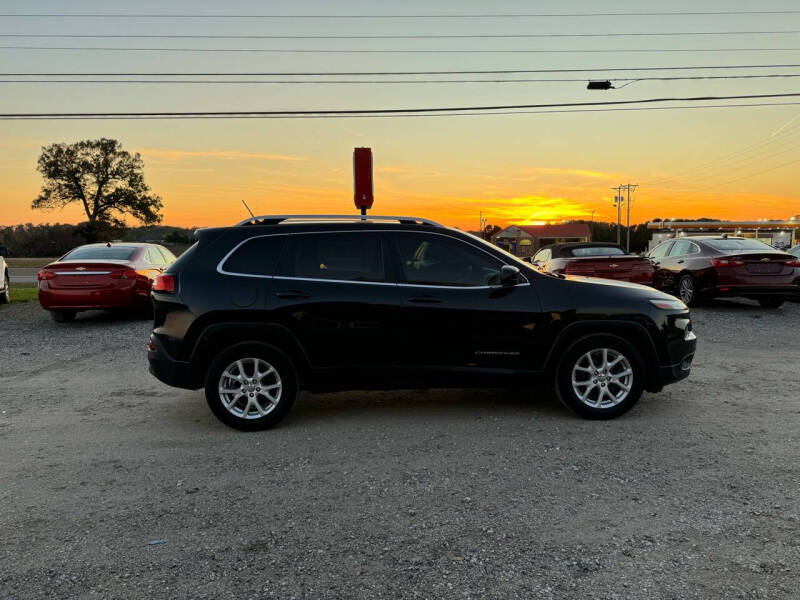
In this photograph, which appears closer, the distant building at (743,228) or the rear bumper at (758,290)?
the rear bumper at (758,290)

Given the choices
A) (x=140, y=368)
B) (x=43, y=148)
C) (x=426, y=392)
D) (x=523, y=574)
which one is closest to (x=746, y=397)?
(x=426, y=392)

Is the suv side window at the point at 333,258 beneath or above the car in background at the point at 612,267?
above

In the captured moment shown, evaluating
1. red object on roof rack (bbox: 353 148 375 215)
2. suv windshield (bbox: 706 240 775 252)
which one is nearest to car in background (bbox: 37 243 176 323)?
red object on roof rack (bbox: 353 148 375 215)

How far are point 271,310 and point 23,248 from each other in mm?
73821

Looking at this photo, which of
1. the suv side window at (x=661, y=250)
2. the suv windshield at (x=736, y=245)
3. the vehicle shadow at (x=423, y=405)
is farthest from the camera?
the suv side window at (x=661, y=250)

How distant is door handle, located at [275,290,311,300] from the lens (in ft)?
16.4

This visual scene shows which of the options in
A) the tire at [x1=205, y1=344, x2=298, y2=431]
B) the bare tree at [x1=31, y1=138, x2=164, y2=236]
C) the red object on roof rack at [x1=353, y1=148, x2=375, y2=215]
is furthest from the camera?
the bare tree at [x1=31, y1=138, x2=164, y2=236]

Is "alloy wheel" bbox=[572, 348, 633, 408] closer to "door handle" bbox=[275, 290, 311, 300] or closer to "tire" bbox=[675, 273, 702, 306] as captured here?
"door handle" bbox=[275, 290, 311, 300]

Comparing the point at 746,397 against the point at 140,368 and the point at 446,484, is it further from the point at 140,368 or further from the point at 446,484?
the point at 140,368

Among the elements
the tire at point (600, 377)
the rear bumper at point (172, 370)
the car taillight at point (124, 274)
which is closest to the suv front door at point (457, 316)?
the tire at point (600, 377)

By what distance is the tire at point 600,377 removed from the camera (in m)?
5.12

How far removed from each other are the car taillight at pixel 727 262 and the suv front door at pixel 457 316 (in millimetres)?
9014

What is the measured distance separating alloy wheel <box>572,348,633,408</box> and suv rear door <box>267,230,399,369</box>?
5.38ft

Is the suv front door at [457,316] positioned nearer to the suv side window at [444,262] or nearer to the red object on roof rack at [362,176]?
the suv side window at [444,262]
